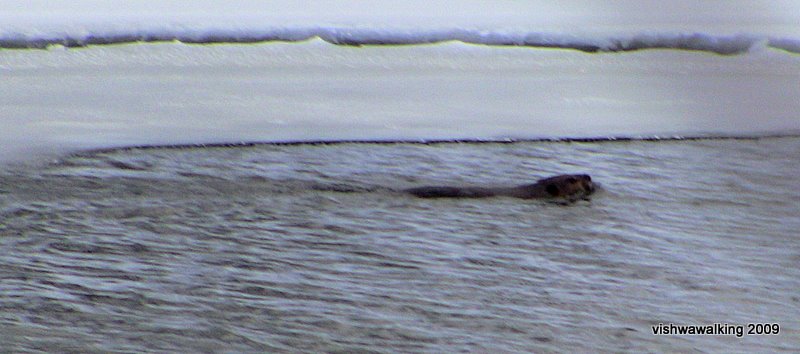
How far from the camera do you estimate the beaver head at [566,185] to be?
11.8 ft

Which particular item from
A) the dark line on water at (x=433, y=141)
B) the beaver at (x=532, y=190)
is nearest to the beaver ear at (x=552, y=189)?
the beaver at (x=532, y=190)

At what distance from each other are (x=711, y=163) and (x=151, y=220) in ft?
7.08

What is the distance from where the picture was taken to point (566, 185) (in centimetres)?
361

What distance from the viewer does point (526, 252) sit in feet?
9.64

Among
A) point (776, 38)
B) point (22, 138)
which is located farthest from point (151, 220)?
point (776, 38)

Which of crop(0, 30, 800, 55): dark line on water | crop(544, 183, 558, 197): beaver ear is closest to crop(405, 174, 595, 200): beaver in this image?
crop(544, 183, 558, 197): beaver ear

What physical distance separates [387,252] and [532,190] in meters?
0.86

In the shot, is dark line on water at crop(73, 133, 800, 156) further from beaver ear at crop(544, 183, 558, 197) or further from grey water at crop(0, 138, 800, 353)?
beaver ear at crop(544, 183, 558, 197)

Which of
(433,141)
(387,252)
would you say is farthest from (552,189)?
(433,141)

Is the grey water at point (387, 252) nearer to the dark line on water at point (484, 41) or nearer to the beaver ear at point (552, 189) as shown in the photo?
the beaver ear at point (552, 189)

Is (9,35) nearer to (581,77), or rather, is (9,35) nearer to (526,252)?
(581,77)

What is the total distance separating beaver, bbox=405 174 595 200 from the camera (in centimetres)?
359

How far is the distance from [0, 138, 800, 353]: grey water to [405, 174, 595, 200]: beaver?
0.05 meters

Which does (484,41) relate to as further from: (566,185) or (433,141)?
(566,185)
